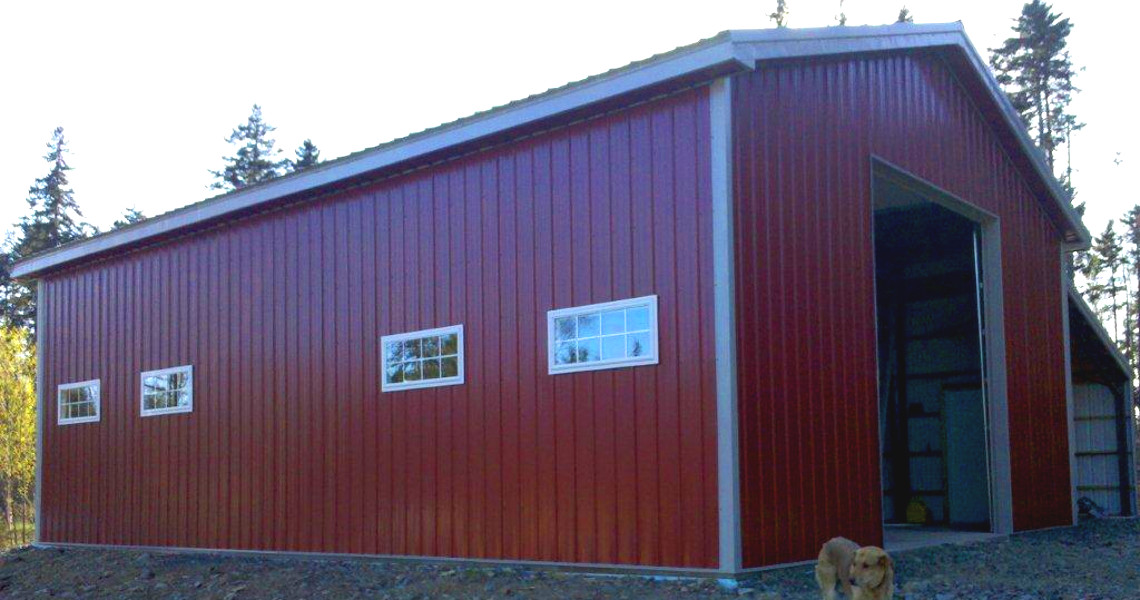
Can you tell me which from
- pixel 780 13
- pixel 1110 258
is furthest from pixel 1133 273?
pixel 780 13

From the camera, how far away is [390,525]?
12422 mm

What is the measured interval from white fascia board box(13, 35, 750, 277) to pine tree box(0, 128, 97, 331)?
85.0 ft

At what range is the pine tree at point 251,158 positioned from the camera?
44031 millimetres

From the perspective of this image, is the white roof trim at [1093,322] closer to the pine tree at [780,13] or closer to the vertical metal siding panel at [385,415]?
the vertical metal siding panel at [385,415]

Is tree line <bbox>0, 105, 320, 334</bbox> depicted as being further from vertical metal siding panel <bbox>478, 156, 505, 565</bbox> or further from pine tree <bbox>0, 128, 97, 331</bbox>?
vertical metal siding panel <bbox>478, 156, 505, 565</bbox>

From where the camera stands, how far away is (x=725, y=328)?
959 cm

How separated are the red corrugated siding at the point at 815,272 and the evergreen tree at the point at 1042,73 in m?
21.5

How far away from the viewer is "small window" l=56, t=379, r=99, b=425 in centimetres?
1666

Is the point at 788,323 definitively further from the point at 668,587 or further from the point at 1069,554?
the point at 1069,554

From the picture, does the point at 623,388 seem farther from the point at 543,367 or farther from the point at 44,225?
the point at 44,225

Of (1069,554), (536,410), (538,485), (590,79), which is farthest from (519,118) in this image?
(1069,554)

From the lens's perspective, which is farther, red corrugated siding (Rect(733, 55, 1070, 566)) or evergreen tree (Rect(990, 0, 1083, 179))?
evergreen tree (Rect(990, 0, 1083, 179))

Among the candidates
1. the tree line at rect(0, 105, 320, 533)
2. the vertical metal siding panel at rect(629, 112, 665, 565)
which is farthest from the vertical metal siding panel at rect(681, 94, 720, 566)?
the tree line at rect(0, 105, 320, 533)

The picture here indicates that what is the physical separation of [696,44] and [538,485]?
4.09 meters
